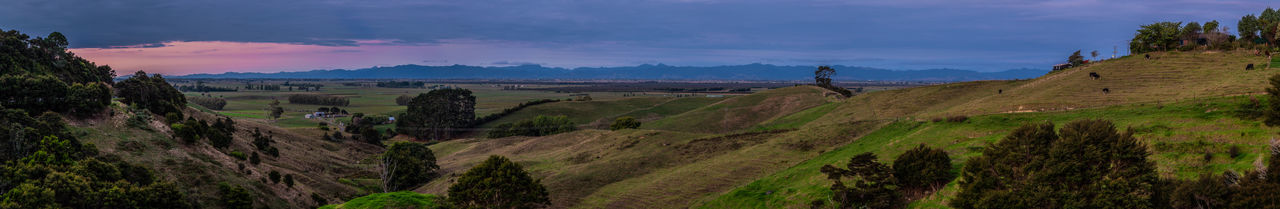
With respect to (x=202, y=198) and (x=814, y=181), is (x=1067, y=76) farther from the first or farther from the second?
(x=202, y=198)

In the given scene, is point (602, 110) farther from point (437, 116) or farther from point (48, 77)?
point (48, 77)

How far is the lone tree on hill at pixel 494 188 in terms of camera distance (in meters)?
30.5

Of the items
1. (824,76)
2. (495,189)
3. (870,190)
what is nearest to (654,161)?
(495,189)

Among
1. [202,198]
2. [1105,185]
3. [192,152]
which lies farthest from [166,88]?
[1105,185]

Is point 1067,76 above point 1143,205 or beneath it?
above

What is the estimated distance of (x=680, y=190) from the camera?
123 feet

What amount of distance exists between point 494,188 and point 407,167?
34.6 m

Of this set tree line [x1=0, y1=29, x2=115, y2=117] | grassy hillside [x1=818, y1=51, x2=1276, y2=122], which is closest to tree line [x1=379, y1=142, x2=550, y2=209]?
grassy hillside [x1=818, y1=51, x2=1276, y2=122]

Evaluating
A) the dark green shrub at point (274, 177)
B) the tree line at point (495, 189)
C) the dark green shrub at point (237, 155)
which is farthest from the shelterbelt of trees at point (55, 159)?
the tree line at point (495, 189)

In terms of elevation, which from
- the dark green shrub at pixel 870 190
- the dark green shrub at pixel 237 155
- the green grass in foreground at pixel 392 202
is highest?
the dark green shrub at pixel 870 190

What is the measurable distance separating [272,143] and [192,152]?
86.6 feet

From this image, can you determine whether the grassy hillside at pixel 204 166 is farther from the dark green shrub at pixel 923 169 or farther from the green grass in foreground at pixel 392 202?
the dark green shrub at pixel 923 169

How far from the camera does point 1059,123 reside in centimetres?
3453

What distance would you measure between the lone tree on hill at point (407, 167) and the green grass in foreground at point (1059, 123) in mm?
38664
